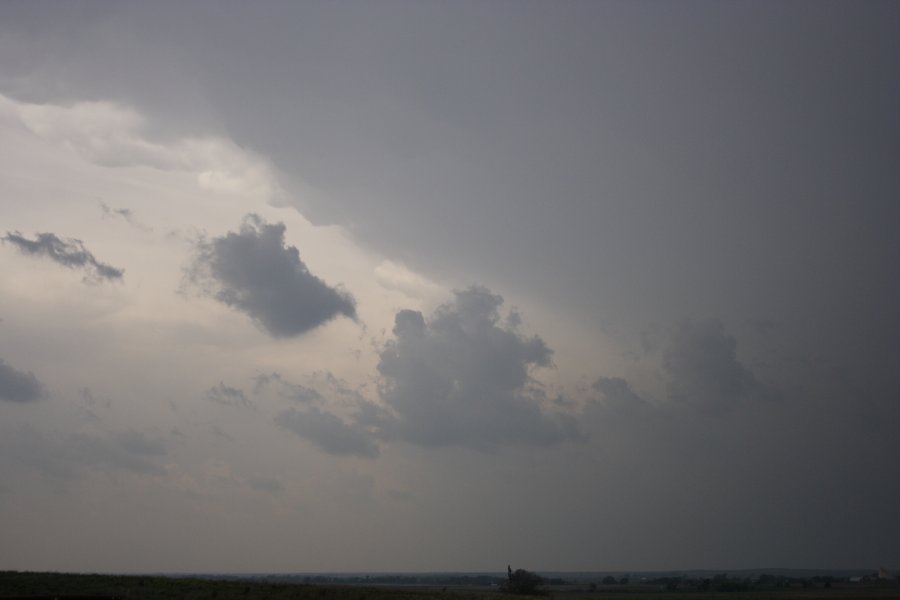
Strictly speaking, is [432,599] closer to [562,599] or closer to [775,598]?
[562,599]

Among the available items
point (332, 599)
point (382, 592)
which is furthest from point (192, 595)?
point (382, 592)

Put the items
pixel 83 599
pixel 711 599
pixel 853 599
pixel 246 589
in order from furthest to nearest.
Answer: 1. pixel 711 599
2. pixel 853 599
3. pixel 246 589
4. pixel 83 599

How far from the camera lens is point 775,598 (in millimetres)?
115750

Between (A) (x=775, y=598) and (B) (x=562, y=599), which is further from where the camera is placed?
(A) (x=775, y=598)

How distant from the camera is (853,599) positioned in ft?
334

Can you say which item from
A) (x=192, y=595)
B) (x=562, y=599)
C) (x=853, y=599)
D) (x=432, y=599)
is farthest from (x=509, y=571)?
(x=192, y=595)

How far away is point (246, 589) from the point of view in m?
77.9

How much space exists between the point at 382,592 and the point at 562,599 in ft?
109

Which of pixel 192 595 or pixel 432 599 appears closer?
pixel 192 595

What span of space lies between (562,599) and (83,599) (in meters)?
66.1

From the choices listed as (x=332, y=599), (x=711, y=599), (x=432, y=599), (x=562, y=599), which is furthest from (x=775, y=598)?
(x=332, y=599)

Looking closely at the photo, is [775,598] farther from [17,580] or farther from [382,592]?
[17,580]

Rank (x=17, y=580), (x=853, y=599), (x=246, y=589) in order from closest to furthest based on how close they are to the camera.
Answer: (x=17, y=580) < (x=246, y=589) < (x=853, y=599)

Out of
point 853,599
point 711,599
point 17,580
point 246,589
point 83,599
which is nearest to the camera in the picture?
point 83,599
